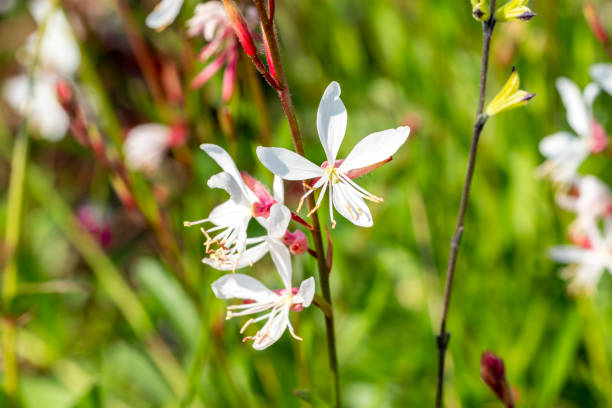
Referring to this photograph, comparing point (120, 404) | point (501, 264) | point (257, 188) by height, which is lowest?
point (120, 404)

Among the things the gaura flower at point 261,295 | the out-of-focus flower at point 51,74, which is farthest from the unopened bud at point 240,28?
the out-of-focus flower at point 51,74

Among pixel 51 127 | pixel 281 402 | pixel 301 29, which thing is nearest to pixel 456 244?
pixel 281 402

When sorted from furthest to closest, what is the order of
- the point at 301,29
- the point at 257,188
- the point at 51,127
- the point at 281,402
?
the point at 301,29 → the point at 51,127 → the point at 281,402 → the point at 257,188

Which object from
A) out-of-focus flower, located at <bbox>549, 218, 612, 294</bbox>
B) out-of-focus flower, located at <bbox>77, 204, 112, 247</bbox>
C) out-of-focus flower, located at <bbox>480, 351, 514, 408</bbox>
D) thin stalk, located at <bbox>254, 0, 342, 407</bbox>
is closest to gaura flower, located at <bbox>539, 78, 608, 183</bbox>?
out-of-focus flower, located at <bbox>549, 218, 612, 294</bbox>

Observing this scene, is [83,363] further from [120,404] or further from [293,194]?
[293,194]

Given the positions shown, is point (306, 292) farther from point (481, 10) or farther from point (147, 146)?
point (147, 146)

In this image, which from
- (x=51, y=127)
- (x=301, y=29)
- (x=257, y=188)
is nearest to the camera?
(x=257, y=188)
